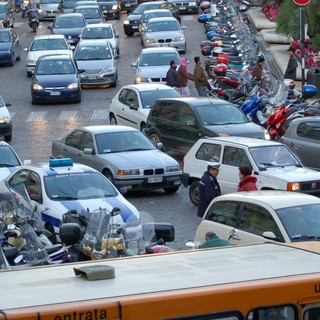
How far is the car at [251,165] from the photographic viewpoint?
20.7m

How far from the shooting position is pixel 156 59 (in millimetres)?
37250

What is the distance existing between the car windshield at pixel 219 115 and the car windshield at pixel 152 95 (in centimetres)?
298

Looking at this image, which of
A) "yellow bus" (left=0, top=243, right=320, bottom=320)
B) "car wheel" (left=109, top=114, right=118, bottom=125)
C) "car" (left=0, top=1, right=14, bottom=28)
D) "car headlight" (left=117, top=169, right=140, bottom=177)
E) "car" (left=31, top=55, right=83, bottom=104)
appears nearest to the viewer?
"yellow bus" (left=0, top=243, right=320, bottom=320)

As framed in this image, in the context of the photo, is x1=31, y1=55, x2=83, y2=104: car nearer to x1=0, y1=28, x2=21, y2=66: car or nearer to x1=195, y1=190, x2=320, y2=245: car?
x1=0, y1=28, x2=21, y2=66: car

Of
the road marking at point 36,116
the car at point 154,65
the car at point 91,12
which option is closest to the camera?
the road marking at point 36,116

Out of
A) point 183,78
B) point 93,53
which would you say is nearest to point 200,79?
point 183,78

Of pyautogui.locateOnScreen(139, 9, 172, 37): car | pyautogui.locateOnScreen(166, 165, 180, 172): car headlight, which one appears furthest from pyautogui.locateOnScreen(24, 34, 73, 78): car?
pyautogui.locateOnScreen(166, 165, 180, 172): car headlight

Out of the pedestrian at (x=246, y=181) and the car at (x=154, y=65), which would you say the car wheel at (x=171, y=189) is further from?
the car at (x=154, y=65)

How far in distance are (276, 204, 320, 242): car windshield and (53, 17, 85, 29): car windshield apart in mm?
35236

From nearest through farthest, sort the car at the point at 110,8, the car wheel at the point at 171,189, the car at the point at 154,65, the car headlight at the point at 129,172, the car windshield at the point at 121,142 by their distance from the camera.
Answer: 1. the car headlight at the point at 129,172
2. the car wheel at the point at 171,189
3. the car windshield at the point at 121,142
4. the car at the point at 154,65
5. the car at the point at 110,8

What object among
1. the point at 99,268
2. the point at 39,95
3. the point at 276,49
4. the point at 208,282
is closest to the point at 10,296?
the point at 99,268

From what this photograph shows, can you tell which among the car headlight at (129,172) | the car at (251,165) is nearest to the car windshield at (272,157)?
the car at (251,165)

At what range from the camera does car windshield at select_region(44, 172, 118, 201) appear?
745 inches

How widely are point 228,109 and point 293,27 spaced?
514 inches
